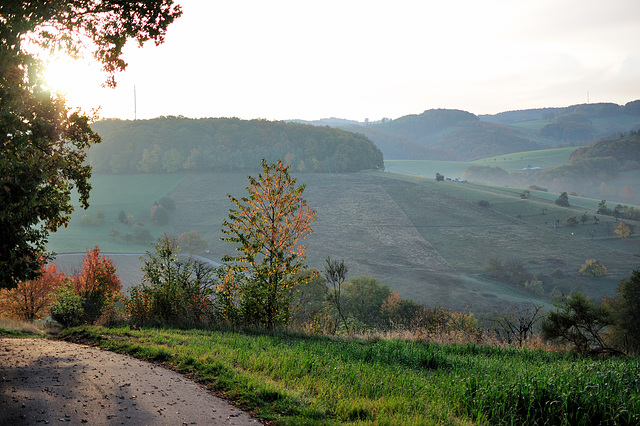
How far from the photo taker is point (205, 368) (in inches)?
304

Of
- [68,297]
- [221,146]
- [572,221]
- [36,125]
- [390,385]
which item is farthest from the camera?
[221,146]

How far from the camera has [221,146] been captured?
128875mm

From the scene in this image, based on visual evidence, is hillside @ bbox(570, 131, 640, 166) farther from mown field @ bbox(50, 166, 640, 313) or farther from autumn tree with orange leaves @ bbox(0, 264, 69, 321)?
autumn tree with orange leaves @ bbox(0, 264, 69, 321)

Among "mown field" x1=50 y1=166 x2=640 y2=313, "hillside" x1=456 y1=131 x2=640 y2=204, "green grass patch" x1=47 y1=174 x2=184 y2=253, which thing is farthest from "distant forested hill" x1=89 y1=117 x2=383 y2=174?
"hillside" x1=456 y1=131 x2=640 y2=204

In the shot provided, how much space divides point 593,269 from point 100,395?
72684mm

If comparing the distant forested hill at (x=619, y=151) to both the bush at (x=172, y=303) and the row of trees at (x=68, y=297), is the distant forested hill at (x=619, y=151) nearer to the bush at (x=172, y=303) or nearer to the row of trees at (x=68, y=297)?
the row of trees at (x=68, y=297)

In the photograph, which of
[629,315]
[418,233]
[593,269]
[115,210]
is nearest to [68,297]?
[629,315]

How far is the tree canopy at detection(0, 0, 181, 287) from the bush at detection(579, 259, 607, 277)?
6972 centimetres

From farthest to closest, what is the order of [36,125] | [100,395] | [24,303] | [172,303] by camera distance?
1. [24,303]
2. [172,303]
3. [36,125]
4. [100,395]

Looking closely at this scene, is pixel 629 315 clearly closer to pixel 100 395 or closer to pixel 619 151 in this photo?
pixel 100 395

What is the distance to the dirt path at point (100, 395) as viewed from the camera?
220 inches

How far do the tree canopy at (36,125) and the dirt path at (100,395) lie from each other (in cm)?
236

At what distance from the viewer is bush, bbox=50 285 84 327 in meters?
16.9

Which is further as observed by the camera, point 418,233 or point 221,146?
point 221,146
